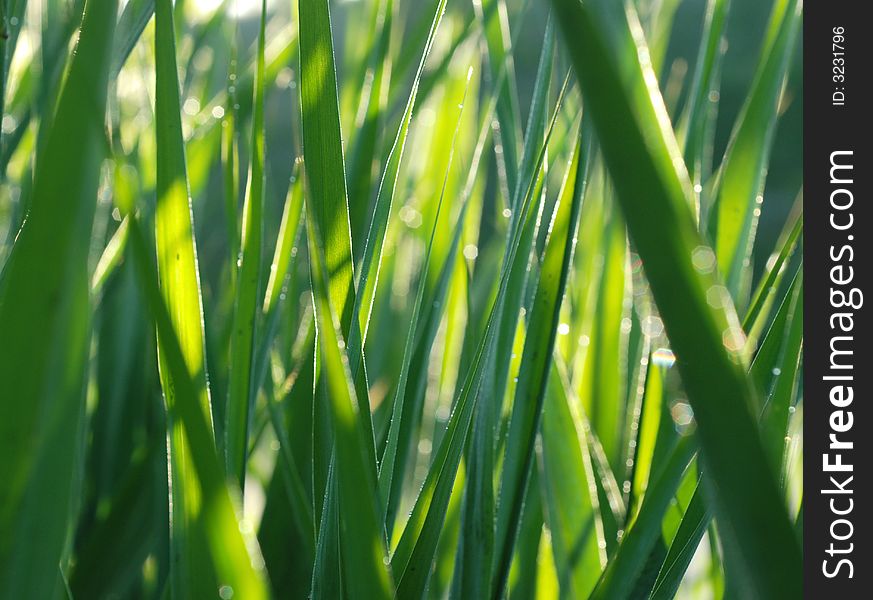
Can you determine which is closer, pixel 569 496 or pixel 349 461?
pixel 349 461

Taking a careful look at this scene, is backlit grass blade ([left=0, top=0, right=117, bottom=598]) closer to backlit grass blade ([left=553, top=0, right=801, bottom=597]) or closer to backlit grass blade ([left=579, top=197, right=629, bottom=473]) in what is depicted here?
backlit grass blade ([left=553, top=0, right=801, bottom=597])

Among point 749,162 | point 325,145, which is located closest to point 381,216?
point 325,145

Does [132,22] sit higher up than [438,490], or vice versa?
[132,22]

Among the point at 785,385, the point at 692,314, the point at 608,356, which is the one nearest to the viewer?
the point at 692,314
